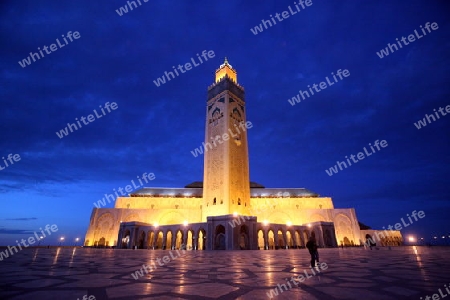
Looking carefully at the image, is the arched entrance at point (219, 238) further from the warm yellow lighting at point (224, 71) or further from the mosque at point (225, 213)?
the warm yellow lighting at point (224, 71)

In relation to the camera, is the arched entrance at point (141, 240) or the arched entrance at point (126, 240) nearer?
the arched entrance at point (126, 240)

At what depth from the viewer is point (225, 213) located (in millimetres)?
32656

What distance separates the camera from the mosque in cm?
2914

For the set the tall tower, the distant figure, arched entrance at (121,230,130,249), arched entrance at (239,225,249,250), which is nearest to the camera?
the distant figure

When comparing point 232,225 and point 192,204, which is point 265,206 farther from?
point 232,225

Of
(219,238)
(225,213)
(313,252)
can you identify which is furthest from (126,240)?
(313,252)

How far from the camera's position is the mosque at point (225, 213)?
29141 mm

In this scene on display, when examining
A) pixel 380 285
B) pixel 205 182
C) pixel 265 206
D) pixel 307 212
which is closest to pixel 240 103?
pixel 205 182

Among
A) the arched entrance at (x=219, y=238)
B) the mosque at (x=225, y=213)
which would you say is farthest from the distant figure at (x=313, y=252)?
the arched entrance at (x=219, y=238)

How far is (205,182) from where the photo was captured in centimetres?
3841

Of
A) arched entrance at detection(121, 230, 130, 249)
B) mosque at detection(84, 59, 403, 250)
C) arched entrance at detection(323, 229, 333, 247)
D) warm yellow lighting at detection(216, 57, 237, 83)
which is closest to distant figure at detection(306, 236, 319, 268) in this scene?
mosque at detection(84, 59, 403, 250)

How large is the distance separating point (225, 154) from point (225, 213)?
9558 millimetres

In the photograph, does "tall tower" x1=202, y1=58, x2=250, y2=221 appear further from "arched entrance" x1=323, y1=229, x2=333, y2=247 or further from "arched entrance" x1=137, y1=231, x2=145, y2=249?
"arched entrance" x1=323, y1=229, x2=333, y2=247

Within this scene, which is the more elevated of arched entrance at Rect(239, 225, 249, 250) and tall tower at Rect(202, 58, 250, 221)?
tall tower at Rect(202, 58, 250, 221)
